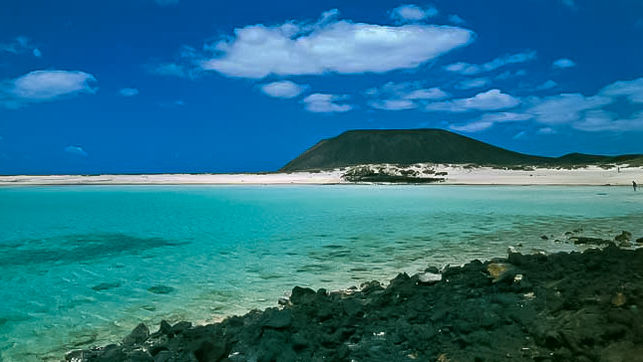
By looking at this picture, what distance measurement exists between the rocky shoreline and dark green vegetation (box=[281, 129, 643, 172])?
9681 centimetres

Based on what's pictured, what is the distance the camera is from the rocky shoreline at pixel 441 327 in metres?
4.23

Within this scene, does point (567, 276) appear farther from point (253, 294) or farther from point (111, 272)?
point (111, 272)

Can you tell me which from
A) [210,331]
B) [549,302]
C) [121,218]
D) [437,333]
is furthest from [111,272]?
[121,218]

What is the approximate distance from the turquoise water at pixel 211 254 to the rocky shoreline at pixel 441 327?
1662 millimetres

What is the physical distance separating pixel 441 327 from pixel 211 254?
8.51 meters

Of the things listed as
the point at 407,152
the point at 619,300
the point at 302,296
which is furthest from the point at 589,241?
the point at 407,152

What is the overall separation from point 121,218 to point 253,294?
1665cm

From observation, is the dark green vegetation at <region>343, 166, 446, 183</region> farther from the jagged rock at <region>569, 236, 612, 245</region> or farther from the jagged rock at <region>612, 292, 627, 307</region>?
the jagged rock at <region>612, 292, 627, 307</region>

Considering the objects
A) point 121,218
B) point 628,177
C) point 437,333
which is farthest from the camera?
point 628,177

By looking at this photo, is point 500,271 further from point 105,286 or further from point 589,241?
point 105,286

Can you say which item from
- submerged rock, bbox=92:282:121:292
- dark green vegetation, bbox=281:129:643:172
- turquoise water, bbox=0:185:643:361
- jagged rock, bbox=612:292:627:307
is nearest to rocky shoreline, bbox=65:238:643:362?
jagged rock, bbox=612:292:627:307

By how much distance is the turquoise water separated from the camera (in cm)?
720

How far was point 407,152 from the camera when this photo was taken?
362ft

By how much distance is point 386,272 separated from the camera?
369 inches
